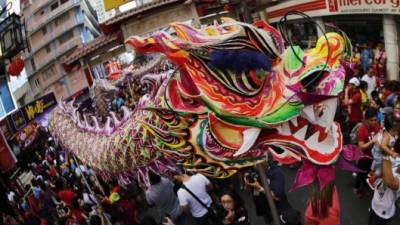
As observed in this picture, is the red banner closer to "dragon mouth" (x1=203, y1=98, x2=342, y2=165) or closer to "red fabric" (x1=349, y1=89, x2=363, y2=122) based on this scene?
"dragon mouth" (x1=203, y1=98, x2=342, y2=165)

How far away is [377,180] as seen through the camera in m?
4.08

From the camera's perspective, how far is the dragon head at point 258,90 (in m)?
3.12

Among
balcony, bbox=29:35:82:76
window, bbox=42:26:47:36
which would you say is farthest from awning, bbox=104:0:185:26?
window, bbox=42:26:47:36

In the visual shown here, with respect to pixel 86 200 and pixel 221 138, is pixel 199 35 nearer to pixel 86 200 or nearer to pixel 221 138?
pixel 221 138

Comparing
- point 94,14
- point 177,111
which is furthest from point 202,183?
point 94,14

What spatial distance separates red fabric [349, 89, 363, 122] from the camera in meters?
6.51

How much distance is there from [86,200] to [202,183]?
280 centimetres

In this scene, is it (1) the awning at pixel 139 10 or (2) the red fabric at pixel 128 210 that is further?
(1) the awning at pixel 139 10

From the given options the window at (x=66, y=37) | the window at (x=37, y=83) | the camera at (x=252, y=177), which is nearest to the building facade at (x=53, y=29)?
the window at (x=66, y=37)

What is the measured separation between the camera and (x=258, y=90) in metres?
3.28

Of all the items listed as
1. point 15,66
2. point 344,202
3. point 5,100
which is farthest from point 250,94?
point 5,100

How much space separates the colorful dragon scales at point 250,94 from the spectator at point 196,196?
124cm

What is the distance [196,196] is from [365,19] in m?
8.47

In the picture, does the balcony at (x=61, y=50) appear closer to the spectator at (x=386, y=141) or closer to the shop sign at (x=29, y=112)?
the shop sign at (x=29, y=112)
